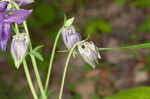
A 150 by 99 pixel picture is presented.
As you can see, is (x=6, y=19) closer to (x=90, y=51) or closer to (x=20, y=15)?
(x=20, y=15)

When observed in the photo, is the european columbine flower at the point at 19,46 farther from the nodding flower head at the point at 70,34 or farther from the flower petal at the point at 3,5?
the nodding flower head at the point at 70,34

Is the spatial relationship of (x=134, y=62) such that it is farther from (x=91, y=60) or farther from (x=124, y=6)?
(x=91, y=60)

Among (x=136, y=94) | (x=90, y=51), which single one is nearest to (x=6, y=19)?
(x=90, y=51)

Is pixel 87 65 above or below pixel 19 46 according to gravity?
below

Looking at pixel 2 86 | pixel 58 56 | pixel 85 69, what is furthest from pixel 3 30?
pixel 58 56

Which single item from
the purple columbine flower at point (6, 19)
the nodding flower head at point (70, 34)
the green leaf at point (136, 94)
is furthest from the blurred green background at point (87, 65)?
the purple columbine flower at point (6, 19)

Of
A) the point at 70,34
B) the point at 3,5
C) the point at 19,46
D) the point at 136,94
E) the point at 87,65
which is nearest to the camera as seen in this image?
the point at 19,46

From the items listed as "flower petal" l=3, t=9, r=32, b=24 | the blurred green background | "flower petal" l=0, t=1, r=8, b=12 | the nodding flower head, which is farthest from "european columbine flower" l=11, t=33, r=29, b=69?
the blurred green background
